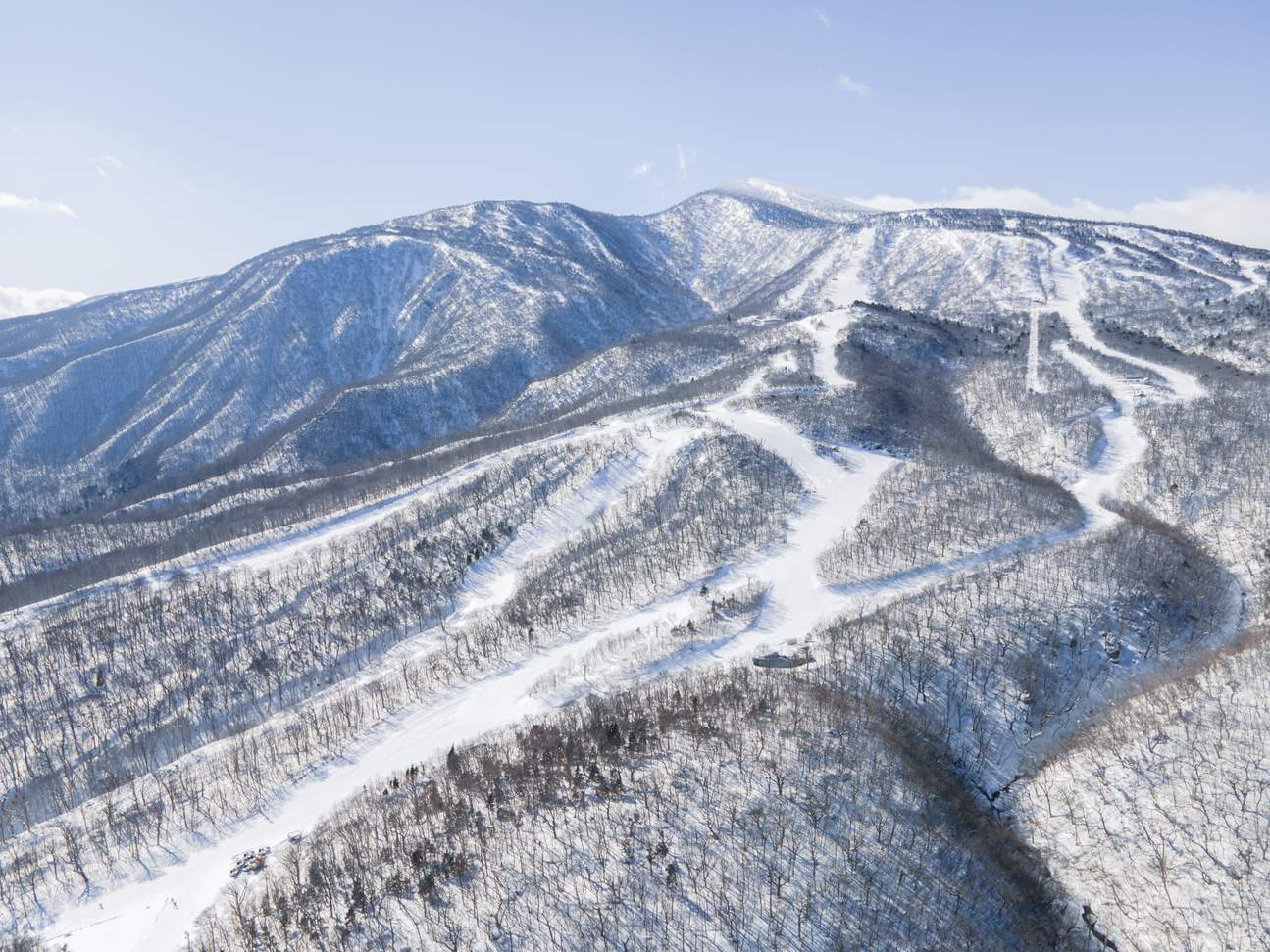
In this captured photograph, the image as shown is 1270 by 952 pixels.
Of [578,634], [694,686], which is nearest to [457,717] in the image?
[578,634]

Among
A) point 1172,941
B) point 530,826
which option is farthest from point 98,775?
point 1172,941

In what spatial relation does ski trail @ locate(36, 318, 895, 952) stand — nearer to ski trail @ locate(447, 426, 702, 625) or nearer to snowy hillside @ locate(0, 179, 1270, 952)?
snowy hillside @ locate(0, 179, 1270, 952)

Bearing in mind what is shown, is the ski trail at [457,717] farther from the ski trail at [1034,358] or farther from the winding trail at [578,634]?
the ski trail at [1034,358]

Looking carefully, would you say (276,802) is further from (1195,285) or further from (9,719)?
(1195,285)

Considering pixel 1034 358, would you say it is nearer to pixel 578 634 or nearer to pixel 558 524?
pixel 558 524

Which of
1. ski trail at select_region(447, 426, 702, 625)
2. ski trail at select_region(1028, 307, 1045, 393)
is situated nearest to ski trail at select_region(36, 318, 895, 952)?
ski trail at select_region(447, 426, 702, 625)

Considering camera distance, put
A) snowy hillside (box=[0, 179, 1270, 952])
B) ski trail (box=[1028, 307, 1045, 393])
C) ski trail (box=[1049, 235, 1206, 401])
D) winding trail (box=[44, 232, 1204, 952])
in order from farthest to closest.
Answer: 1. ski trail (box=[1028, 307, 1045, 393])
2. ski trail (box=[1049, 235, 1206, 401])
3. winding trail (box=[44, 232, 1204, 952])
4. snowy hillside (box=[0, 179, 1270, 952])

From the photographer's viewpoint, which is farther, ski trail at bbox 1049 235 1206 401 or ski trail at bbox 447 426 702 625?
ski trail at bbox 1049 235 1206 401
